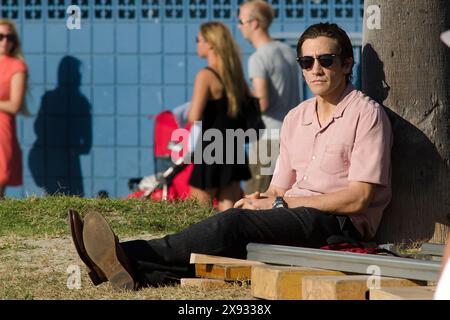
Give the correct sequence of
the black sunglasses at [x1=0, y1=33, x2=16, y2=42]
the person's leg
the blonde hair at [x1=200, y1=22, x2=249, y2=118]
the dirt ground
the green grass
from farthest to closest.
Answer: the black sunglasses at [x1=0, y1=33, x2=16, y2=42], the person's leg, the blonde hair at [x1=200, y1=22, x2=249, y2=118], the green grass, the dirt ground

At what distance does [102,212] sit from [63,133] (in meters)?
5.56

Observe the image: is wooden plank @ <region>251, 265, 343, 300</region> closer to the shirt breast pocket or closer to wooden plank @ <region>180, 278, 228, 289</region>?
wooden plank @ <region>180, 278, 228, 289</region>

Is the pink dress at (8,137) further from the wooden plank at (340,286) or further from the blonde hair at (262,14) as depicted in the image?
the wooden plank at (340,286)

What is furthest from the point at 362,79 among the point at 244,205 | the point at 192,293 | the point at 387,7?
the point at 192,293

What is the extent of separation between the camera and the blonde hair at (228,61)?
10719 mm

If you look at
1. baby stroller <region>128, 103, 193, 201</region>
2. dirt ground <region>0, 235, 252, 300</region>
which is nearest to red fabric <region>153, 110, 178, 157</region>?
baby stroller <region>128, 103, 193, 201</region>

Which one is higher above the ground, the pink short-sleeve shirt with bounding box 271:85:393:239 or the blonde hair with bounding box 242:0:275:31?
the blonde hair with bounding box 242:0:275:31

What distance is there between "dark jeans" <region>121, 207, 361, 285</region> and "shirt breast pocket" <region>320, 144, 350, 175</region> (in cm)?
29

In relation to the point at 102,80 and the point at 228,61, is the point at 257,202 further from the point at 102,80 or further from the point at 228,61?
the point at 102,80

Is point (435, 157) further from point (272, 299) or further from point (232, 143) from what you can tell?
point (232, 143)

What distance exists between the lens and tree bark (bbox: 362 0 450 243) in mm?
7688

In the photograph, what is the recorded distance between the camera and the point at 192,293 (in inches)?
258

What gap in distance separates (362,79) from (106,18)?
264 inches

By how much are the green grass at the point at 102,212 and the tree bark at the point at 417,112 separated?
1.60 metres
